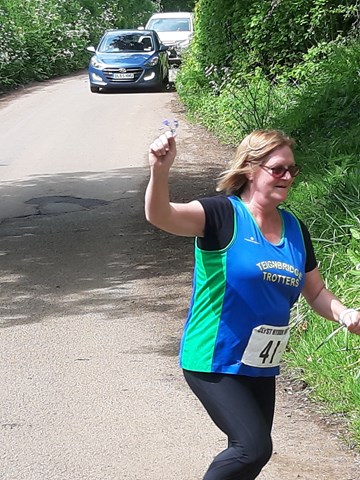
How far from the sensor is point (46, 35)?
34625 millimetres

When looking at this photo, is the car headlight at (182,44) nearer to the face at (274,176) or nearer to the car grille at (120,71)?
the car grille at (120,71)

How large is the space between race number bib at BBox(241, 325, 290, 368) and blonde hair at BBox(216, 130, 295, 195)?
61 centimetres

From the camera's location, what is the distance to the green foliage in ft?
98.7

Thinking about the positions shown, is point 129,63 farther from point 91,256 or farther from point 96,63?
point 91,256

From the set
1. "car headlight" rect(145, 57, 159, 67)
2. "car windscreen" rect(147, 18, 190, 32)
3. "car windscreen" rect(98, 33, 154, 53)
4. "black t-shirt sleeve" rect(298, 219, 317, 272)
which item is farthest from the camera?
"car windscreen" rect(147, 18, 190, 32)

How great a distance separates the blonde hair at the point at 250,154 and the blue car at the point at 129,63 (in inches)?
831

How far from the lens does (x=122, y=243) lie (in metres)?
10.3

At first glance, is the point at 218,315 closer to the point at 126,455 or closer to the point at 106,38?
the point at 126,455

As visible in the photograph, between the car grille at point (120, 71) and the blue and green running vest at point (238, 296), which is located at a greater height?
the blue and green running vest at point (238, 296)

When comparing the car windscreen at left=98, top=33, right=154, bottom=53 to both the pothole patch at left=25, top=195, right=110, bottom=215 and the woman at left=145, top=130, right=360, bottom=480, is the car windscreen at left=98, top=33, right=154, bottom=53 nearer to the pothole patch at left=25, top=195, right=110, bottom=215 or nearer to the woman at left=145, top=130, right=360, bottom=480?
the pothole patch at left=25, top=195, right=110, bottom=215

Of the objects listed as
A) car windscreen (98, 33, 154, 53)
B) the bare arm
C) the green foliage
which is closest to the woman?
the bare arm

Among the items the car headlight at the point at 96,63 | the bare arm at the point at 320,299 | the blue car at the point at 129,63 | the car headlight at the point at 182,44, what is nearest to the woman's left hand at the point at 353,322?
the bare arm at the point at 320,299

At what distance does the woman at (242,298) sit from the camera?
3.56 meters

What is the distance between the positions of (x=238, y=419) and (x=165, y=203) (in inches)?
33.9
